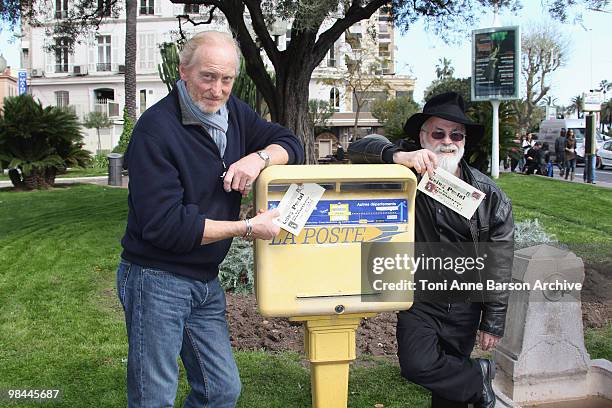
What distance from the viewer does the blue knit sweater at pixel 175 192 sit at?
7.66 ft

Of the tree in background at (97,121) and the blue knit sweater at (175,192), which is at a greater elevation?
the tree in background at (97,121)

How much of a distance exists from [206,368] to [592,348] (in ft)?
11.4

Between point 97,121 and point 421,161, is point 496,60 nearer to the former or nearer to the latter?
point 421,161

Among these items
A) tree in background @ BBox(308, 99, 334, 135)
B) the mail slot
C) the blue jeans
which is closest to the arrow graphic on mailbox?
the mail slot

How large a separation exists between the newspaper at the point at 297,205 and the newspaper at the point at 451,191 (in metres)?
0.56

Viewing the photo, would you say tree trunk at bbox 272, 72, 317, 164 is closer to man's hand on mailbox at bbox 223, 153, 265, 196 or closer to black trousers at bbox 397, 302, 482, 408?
black trousers at bbox 397, 302, 482, 408

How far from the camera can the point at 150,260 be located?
8.08ft

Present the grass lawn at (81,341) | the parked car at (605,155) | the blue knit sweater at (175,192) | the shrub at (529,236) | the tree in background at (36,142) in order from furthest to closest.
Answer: the parked car at (605,155) → the tree in background at (36,142) → the shrub at (529,236) → the grass lawn at (81,341) → the blue knit sweater at (175,192)

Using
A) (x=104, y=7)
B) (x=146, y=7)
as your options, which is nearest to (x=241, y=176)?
(x=104, y=7)

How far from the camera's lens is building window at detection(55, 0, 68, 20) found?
13.1m

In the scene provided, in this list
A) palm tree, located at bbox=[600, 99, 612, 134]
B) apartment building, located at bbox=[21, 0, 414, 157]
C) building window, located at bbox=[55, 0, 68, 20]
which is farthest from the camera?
palm tree, located at bbox=[600, 99, 612, 134]

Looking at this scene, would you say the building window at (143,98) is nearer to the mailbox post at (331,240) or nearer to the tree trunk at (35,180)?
the tree trunk at (35,180)

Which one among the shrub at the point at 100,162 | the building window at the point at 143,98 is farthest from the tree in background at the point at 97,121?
the shrub at the point at 100,162

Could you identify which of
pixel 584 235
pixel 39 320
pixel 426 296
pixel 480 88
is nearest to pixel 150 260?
pixel 426 296
